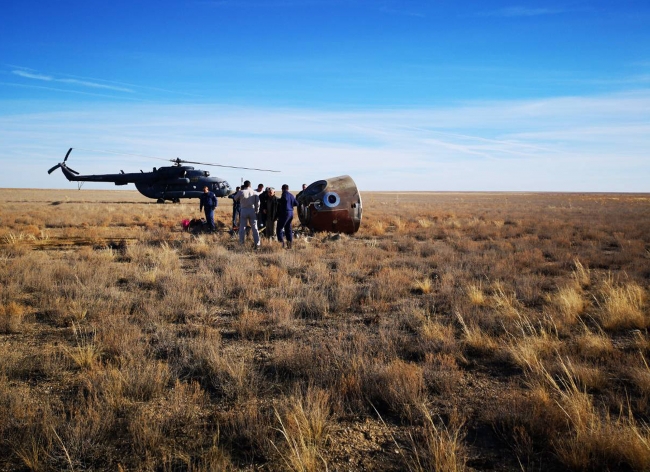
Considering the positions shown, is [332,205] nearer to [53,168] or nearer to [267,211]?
[267,211]

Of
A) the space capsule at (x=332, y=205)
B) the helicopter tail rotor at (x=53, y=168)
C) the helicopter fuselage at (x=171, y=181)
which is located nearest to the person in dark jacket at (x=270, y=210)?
the space capsule at (x=332, y=205)

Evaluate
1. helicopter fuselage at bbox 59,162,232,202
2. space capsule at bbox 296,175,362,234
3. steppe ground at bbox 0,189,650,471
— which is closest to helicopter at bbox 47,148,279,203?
helicopter fuselage at bbox 59,162,232,202

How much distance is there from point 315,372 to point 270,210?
34.9ft

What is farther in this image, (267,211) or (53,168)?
(53,168)

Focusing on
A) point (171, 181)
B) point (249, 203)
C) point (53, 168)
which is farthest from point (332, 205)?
point (53, 168)

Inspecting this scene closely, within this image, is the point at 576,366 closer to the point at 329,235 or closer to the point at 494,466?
the point at 494,466

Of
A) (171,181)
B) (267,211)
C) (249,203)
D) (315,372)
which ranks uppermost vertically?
(171,181)

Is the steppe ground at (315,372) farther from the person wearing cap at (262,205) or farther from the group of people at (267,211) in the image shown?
the person wearing cap at (262,205)

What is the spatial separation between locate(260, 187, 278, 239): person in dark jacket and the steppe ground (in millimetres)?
5134

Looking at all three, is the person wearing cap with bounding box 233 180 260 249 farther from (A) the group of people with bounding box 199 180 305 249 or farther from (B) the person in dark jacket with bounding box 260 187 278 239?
(B) the person in dark jacket with bounding box 260 187 278 239

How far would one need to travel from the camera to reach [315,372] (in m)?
4.50

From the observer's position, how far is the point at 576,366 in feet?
14.9

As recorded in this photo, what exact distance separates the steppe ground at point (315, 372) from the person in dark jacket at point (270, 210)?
5134mm

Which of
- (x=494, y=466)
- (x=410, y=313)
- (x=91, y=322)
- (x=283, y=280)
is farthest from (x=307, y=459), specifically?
(x=283, y=280)
